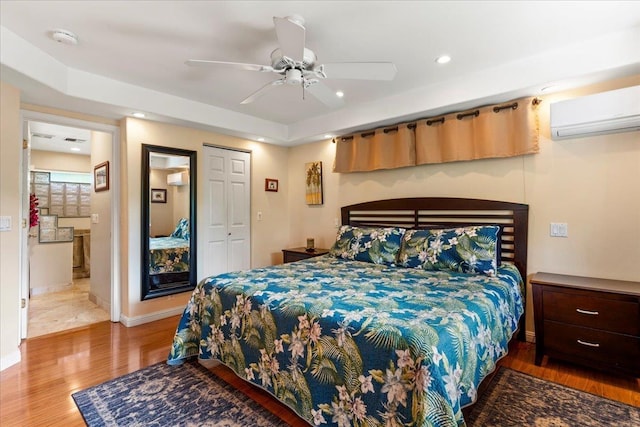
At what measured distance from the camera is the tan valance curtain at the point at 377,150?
3611 millimetres

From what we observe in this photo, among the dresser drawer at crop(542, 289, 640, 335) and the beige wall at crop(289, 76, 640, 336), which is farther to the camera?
the beige wall at crop(289, 76, 640, 336)

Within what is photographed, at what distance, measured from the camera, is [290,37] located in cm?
178

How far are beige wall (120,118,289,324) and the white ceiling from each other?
26 centimetres

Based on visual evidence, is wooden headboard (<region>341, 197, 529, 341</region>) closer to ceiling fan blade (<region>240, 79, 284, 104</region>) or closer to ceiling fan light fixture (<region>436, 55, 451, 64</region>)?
ceiling fan light fixture (<region>436, 55, 451, 64</region>)

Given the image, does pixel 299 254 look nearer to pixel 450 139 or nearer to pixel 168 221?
pixel 168 221

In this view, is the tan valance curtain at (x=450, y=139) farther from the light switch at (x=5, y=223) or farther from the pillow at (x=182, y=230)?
the light switch at (x=5, y=223)

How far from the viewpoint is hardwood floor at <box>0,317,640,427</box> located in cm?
197

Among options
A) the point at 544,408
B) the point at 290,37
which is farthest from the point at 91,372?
the point at 544,408

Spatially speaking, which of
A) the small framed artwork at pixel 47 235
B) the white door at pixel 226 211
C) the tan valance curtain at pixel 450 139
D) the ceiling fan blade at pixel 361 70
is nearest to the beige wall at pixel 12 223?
the white door at pixel 226 211

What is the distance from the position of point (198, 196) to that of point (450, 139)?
305 centimetres

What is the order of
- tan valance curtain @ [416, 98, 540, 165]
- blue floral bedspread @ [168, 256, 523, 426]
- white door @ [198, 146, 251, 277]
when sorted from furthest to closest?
white door @ [198, 146, 251, 277] < tan valance curtain @ [416, 98, 540, 165] < blue floral bedspread @ [168, 256, 523, 426]

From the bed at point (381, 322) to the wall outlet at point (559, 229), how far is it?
201 millimetres

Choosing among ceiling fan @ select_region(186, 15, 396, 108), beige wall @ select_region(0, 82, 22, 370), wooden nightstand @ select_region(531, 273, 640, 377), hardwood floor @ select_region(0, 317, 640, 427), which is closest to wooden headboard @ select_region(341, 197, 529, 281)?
wooden nightstand @ select_region(531, 273, 640, 377)

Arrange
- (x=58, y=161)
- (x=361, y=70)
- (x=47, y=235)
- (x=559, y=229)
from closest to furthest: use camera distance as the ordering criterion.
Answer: (x=361, y=70) → (x=559, y=229) → (x=47, y=235) → (x=58, y=161)
